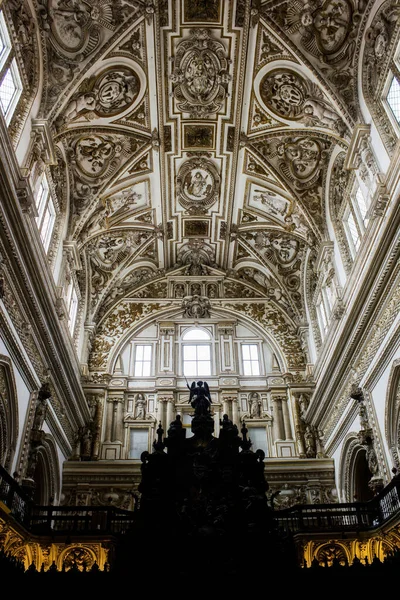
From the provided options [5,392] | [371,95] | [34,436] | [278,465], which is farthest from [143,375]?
[371,95]

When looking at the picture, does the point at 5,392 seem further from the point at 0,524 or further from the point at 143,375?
the point at 143,375

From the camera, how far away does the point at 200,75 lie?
16516mm

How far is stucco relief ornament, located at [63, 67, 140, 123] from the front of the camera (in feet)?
51.3

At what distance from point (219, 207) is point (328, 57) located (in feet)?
22.7

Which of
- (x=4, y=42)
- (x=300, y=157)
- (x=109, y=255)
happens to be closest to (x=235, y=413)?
(x=109, y=255)

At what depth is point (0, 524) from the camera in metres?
10.3

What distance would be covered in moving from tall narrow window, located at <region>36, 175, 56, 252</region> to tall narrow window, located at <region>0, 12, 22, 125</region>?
8.56 ft

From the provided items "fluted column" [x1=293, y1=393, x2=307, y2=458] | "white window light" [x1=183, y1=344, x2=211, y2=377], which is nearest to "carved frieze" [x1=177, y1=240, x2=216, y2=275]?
"white window light" [x1=183, y1=344, x2=211, y2=377]

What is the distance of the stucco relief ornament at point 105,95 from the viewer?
15.6 metres

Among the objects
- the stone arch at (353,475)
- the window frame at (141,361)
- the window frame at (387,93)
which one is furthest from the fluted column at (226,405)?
the window frame at (387,93)

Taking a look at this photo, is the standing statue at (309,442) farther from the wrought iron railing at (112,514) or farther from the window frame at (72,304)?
the window frame at (72,304)

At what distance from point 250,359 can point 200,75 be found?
10.4 meters

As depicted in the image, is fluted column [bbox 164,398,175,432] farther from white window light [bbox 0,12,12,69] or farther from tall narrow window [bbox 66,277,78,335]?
white window light [bbox 0,12,12,69]

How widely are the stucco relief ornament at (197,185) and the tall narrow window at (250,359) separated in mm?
5532
